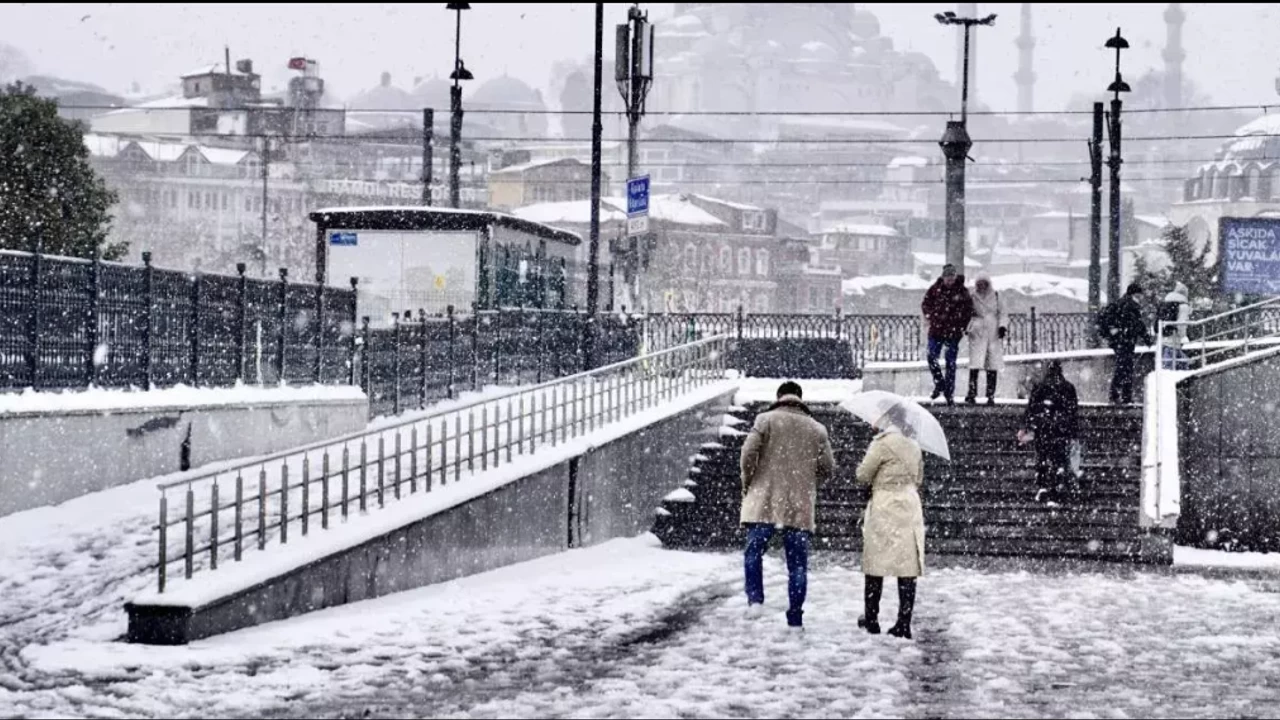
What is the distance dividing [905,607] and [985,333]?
33.9 feet

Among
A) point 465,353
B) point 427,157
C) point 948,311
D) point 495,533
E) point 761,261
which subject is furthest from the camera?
point 761,261

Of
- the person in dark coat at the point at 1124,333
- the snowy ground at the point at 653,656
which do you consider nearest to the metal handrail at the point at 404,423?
the snowy ground at the point at 653,656

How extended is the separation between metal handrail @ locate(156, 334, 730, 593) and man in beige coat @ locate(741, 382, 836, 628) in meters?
2.81

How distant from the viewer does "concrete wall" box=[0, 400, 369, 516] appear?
14.5 metres

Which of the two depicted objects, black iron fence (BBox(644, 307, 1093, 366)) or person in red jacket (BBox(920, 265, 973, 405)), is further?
black iron fence (BBox(644, 307, 1093, 366))

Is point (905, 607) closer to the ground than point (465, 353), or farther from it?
closer to the ground

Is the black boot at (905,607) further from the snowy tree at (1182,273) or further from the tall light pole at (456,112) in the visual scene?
the snowy tree at (1182,273)

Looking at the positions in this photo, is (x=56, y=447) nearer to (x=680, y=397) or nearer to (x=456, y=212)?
(x=680, y=397)

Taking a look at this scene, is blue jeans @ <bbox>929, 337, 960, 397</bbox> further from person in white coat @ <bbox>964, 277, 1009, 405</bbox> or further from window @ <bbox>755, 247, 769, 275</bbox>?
window @ <bbox>755, 247, 769, 275</bbox>

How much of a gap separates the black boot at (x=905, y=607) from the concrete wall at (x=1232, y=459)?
9.43 m

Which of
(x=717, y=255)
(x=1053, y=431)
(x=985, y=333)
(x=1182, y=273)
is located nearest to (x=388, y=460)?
(x=1053, y=431)

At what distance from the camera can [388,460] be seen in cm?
1413

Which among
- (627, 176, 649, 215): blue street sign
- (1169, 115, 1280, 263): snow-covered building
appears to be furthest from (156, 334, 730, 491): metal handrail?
(1169, 115, 1280, 263): snow-covered building

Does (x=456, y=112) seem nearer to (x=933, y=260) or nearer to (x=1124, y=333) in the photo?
(x=1124, y=333)
